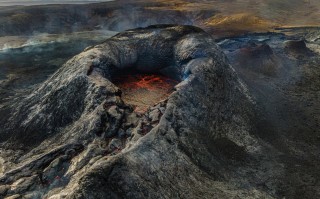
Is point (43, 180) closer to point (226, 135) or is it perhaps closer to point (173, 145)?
point (173, 145)

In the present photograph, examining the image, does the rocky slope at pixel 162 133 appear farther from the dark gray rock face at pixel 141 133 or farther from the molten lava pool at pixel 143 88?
the molten lava pool at pixel 143 88

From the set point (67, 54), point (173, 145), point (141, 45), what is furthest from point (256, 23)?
point (173, 145)

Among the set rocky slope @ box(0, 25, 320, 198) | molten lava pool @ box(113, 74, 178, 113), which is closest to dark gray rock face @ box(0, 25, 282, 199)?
rocky slope @ box(0, 25, 320, 198)

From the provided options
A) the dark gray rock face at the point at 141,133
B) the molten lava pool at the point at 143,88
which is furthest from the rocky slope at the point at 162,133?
the molten lava pool at the point at 143,88

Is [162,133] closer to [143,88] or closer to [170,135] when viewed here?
[170,135]

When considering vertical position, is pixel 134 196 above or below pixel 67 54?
above

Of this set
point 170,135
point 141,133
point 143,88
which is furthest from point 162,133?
point 143,88
